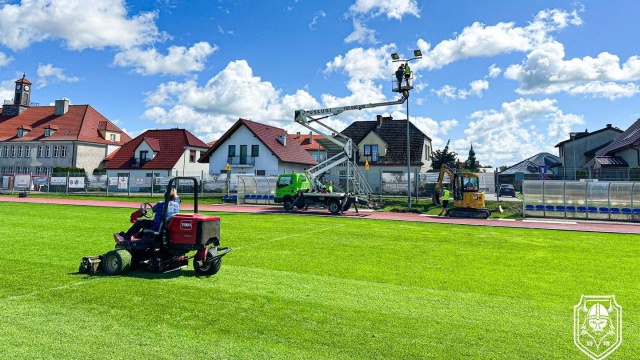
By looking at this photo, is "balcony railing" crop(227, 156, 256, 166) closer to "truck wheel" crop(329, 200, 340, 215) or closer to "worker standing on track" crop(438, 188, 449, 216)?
"truck wheel" crop(329, 200, 340, 215)

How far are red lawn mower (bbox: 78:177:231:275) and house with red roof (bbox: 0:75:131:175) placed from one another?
5586cm

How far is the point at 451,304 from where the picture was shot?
5.83 metres

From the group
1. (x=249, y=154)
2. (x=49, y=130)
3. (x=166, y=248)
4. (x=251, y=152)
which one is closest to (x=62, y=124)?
(x=49, y=130)

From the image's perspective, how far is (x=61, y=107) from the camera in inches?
2361

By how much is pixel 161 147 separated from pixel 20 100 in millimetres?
36060

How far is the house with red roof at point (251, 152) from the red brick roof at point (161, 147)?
505 centimetres

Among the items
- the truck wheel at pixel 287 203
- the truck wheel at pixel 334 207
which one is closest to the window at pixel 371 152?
the truck wheel at pixel 287 203

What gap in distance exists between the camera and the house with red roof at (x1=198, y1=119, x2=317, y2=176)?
45125 millimetres

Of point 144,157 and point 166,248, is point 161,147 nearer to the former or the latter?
point 144,157

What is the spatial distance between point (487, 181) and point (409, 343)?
35454 mm

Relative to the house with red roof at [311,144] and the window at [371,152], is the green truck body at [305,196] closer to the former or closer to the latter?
the window at [371,152]

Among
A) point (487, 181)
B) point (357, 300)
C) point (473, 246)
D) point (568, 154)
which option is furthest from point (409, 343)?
point (568, 154)

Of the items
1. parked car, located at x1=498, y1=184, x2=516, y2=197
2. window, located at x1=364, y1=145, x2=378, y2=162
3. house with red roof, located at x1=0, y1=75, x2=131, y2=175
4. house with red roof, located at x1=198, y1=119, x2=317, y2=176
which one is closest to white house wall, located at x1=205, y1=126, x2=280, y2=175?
house with red roof, located at x1=198, y1=119, x2=317, y2=176

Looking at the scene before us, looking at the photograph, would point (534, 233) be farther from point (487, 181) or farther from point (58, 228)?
point (487, 181)
